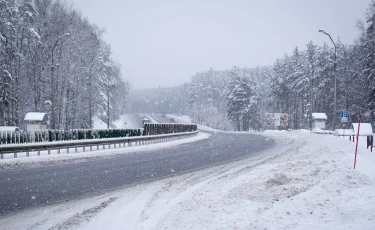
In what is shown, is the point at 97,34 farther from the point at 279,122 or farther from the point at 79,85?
the point at 279,122

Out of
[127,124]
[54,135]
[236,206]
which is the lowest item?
[127,124]

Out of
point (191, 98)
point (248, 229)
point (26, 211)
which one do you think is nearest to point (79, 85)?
point (26, 211)

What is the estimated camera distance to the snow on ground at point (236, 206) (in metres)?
5.86

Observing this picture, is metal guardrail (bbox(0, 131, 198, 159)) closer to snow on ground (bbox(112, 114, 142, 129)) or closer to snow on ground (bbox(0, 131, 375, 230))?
snow on ground (bbox(0, 131, 375, 230))

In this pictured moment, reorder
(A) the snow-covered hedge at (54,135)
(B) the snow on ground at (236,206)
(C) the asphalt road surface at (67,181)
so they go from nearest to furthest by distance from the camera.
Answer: (B) the snow on ground at (236,206), (C) the asphalt road surface at (67,181), (A) the snow-covered hedge at (54,135)

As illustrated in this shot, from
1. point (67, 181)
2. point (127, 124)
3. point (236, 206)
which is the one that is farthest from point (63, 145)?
point (127, 124)

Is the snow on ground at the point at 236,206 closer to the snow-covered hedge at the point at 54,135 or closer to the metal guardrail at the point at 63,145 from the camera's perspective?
the metal guardrail at the point at 63,145

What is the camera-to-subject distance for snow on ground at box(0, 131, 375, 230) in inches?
231

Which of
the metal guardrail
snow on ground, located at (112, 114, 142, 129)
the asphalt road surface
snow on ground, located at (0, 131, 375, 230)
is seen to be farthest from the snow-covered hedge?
snow on ground, located at (112, 114, 142, 129)

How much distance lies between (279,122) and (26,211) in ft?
208

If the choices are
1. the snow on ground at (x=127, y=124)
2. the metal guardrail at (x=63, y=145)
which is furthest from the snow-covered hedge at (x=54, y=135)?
the snow on ground at (x=127, y=124)

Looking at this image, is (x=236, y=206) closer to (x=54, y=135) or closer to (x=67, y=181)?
(x=67, y=181)

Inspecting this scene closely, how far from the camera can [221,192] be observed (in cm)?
827

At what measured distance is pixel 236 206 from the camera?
6.88 meters
